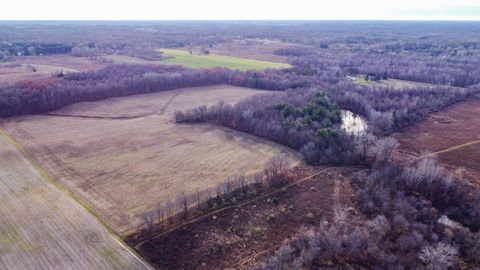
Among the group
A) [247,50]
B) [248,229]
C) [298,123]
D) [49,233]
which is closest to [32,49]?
[247,50]

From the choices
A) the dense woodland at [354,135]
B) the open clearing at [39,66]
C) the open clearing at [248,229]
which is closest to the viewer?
the open clearing at [248,229]

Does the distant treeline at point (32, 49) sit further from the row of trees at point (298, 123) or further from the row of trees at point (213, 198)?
the row of trees at point (213, 198)

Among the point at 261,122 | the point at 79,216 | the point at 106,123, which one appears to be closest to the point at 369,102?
the point at 261,122

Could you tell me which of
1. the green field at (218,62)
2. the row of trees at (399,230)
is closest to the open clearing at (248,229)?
the row of trees at (399,230)

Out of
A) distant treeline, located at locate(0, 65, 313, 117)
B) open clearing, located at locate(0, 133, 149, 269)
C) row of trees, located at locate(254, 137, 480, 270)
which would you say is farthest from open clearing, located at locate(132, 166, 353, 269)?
distant treeline, located at locate(0, 65, 313, 117)

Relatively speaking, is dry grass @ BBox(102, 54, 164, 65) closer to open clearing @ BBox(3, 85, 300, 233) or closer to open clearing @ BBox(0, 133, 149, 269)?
open clearing @ BBox(3, 85, 300, 233)

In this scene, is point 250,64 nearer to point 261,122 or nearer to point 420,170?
point 261,122
